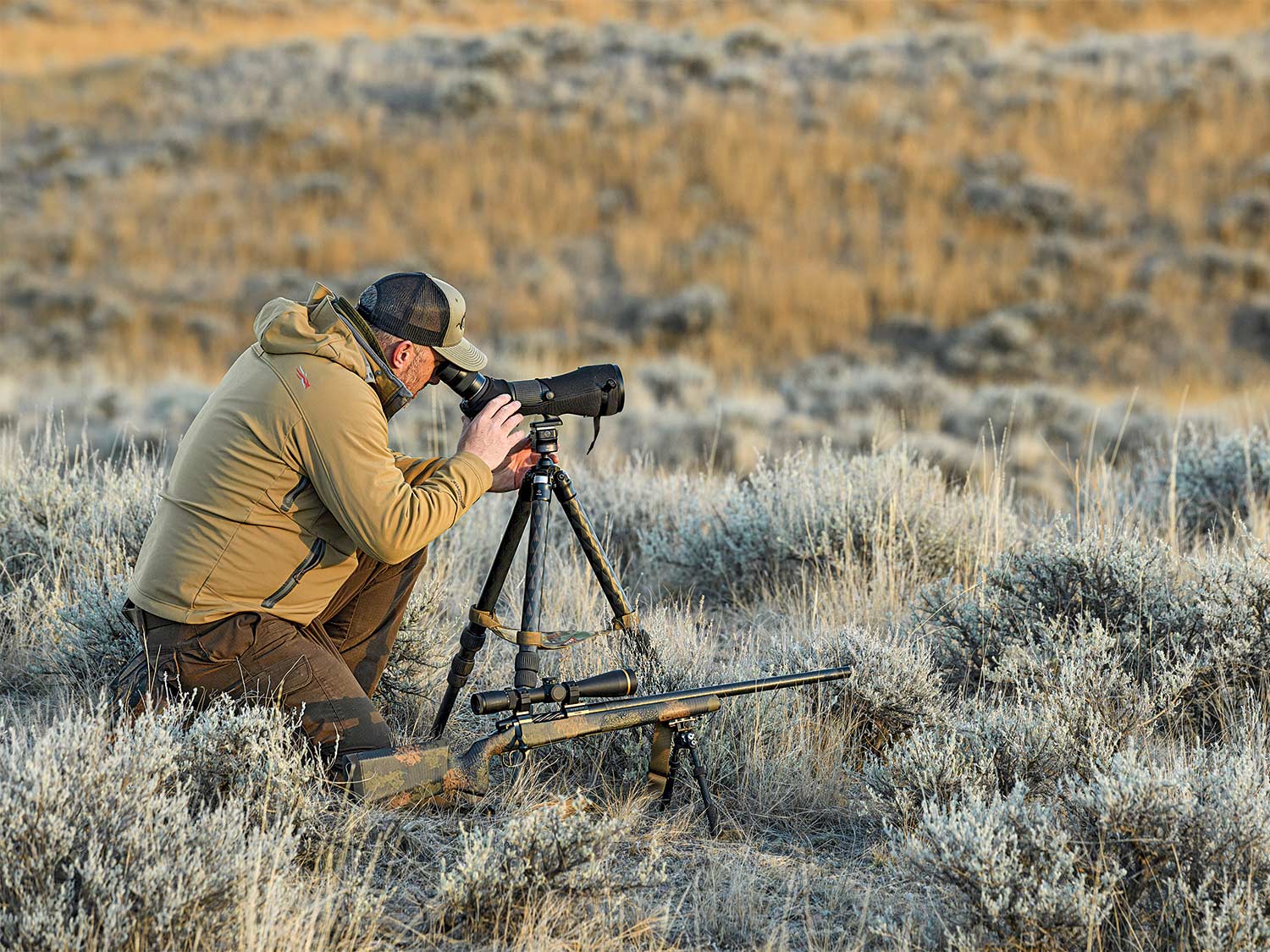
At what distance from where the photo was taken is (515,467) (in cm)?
373

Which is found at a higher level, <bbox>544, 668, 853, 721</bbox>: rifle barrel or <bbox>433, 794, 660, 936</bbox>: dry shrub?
<bbox>544, 668, 853, 721</bbox>: rifle barrel

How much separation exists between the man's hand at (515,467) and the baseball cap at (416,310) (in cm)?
41

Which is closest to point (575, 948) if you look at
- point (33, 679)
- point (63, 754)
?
point (63, 754)

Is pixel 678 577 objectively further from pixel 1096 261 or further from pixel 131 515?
pixel 1096 261

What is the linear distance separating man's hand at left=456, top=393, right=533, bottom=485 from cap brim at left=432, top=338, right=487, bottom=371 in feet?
0.42

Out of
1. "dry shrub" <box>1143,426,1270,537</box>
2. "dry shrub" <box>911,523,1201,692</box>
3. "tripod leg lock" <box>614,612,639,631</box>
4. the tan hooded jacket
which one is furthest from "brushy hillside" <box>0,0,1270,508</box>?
the tan hooded jacket

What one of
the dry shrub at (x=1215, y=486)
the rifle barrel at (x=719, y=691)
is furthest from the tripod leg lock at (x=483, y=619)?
the dry shrub at (x=1215, y=486)

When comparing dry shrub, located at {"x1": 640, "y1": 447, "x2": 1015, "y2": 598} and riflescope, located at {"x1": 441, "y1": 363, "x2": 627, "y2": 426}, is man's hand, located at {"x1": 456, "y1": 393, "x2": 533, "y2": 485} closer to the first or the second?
riflescope, located at {"x1": 441, "y1": 363, "x2": 627, "y2": 426}

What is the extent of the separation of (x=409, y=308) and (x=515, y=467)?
0.66 meters

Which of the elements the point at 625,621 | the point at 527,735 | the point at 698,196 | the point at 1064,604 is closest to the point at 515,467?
the point at 625,621

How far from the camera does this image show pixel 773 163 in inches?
806

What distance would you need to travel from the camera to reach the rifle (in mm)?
3242

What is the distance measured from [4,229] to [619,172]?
453 inches

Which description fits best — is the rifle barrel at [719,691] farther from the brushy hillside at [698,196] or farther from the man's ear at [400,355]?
the brushy hillside at [698,196]
